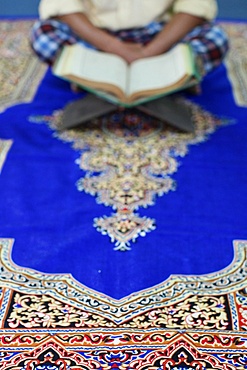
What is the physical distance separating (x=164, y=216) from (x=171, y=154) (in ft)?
1.21

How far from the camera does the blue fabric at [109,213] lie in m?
1.37

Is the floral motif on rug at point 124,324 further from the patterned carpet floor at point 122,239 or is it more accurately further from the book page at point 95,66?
the book page at point 95,66

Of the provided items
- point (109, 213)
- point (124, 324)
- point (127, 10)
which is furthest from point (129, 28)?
point (124, 324)

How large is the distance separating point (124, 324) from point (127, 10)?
147cm

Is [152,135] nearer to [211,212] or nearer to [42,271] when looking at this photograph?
[211,212]

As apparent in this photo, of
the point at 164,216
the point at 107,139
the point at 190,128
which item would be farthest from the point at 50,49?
the point at 164,216

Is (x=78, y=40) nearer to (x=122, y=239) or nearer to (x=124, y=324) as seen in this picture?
(x=122, y=239)

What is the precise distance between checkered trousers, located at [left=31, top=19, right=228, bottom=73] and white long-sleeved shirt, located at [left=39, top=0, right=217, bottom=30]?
0.06 metres

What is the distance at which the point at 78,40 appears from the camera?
223 cm

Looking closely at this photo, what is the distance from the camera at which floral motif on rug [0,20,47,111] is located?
7.47 ft

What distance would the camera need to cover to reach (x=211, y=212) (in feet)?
5.16

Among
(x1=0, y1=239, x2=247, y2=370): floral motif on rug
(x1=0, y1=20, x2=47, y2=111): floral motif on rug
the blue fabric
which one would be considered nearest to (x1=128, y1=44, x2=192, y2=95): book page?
the blue fabric

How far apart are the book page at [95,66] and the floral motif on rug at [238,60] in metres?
0.52

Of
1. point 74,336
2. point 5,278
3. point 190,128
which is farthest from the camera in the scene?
point 190,128
